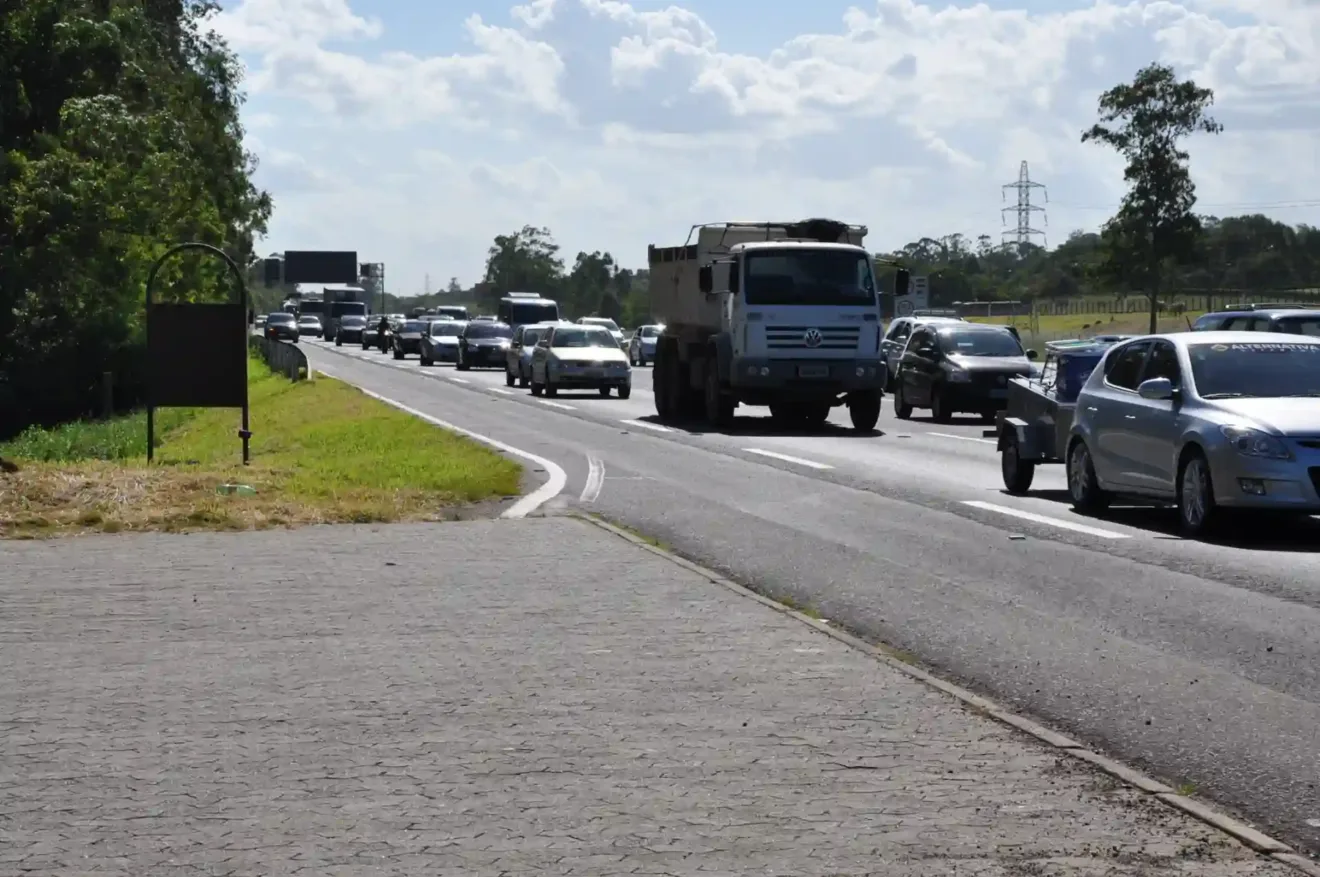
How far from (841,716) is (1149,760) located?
1.20 m

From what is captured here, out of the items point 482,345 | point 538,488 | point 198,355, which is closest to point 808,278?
point 198,355

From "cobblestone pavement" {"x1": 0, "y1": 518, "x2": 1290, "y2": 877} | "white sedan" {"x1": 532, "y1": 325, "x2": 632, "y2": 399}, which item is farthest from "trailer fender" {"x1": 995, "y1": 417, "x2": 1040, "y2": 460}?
"white sedan" {"x1": 532, "y1": 325, "x2": 632, "y2": 399}

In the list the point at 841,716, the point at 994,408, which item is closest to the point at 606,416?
the point at 994,408

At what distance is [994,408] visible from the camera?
3419 centimetres

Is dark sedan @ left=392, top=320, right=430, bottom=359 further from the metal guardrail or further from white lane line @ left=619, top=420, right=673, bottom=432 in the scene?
white lane line @ left=619, top=420, right=673, bottom=432

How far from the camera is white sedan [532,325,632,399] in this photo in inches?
1793

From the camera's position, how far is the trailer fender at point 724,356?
31.1 metres

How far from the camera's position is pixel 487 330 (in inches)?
2724

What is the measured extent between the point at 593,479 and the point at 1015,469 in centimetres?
436

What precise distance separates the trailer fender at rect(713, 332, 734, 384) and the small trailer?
11358 millimetres

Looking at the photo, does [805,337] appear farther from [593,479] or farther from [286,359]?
[286,359]

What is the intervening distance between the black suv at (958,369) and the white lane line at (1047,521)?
1517cm

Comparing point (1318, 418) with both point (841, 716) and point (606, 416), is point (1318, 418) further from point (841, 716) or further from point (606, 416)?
point (606, 416)

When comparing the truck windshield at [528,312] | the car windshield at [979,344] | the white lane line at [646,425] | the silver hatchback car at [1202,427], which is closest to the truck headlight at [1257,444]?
the silver hatchback car at [1202,427]
